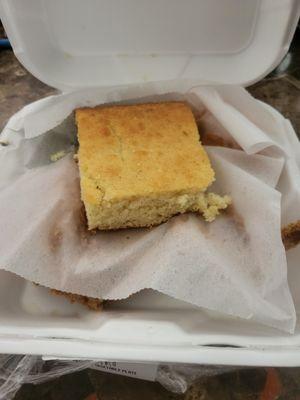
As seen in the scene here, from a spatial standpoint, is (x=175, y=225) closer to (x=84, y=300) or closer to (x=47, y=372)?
(x=84, y=300)

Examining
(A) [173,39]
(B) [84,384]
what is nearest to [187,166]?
(A) [173,39]

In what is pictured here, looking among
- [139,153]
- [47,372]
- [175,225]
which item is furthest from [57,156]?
[47,372]

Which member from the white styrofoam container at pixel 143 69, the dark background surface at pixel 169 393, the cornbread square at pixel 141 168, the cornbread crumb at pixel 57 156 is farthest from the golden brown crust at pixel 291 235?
the cornbread crumb at pixel 57 156

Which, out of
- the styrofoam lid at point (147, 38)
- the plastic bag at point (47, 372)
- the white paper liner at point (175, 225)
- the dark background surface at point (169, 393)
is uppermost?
the styrofoam lid at point (147, 38)

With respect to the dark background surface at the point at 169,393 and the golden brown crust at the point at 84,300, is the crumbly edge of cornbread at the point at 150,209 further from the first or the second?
the dark background surface at the point at 169,393

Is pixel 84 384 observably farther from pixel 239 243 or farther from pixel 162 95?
pixel 162 95

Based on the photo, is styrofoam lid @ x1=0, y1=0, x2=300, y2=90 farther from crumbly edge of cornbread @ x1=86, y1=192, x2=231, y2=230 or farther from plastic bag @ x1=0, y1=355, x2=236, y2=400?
plastic bag @ x1=0, y1=355, x2=236, y2=400
